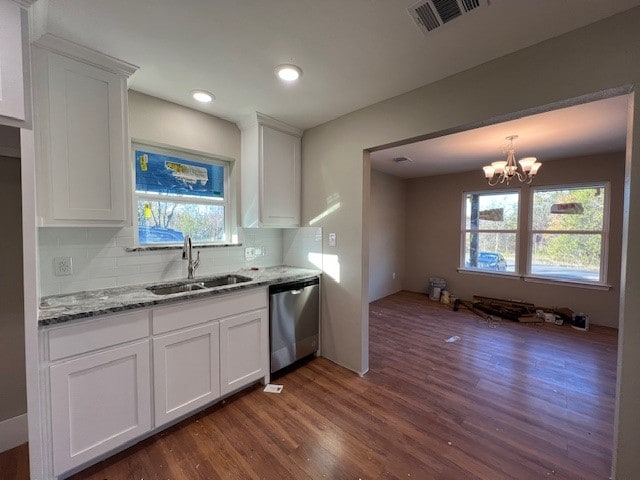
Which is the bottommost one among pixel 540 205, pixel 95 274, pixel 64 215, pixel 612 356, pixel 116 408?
pixel 612 356

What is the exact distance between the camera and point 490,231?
492 cm

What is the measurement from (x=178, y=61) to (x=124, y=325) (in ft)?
5.63

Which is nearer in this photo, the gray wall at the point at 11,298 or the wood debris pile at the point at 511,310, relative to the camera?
the gray wall at the point at 11,298

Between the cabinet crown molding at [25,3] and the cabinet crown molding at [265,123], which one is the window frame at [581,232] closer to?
the cabinet crown molding at [265,123]

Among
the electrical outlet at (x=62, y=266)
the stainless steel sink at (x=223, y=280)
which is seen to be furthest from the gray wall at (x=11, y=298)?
the stainless steel sink at (x=223, y=280)

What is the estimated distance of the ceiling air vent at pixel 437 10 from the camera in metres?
1.29

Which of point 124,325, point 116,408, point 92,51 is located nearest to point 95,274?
point 124,325

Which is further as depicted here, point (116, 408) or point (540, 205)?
point (540, 205)

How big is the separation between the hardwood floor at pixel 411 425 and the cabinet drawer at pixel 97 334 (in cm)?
74

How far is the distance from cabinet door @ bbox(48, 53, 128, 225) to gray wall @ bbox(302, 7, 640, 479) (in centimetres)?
170

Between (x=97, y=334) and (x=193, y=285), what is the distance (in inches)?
31.4

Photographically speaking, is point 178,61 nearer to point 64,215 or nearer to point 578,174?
point 64,215

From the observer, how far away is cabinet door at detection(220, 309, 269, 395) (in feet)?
6.73

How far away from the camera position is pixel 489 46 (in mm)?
1577
